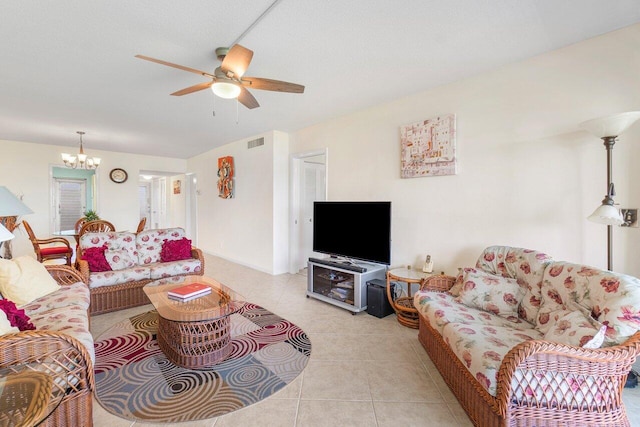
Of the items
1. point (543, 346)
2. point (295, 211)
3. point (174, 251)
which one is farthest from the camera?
point (295, 211)

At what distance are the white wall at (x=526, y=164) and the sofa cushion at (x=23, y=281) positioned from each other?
11.5 ft

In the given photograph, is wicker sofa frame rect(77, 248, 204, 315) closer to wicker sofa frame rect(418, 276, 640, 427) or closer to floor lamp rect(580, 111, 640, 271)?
wicker sofa frame rect(418, 276, 640, 427)

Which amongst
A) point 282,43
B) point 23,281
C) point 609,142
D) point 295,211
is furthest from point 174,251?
point 609,142

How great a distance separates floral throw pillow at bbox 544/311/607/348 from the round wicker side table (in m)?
1.29

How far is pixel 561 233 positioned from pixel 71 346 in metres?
3.56

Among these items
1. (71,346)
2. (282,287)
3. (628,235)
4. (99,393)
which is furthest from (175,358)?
(628,235)

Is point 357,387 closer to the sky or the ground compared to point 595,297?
closer to the ground

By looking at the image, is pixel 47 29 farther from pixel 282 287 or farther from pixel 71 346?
pixel 282 287

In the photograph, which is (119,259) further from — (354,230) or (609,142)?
(609,142)

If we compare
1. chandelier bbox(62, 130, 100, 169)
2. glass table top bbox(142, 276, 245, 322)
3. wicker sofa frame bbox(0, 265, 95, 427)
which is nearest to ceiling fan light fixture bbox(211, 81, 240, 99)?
glass table top bbox(142, 276, 245, 322)

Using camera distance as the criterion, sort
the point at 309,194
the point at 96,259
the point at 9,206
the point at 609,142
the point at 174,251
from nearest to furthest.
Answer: the point at 9,206 → the point at 609,142 → the point at 96,259 → the point at 174,251 → the point at 309,194

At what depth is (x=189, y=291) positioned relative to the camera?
2686mm

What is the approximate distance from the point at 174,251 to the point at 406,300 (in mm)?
3172

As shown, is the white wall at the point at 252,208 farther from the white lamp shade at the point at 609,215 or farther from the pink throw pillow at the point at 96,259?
the white lamp shade at the point at 609,215
